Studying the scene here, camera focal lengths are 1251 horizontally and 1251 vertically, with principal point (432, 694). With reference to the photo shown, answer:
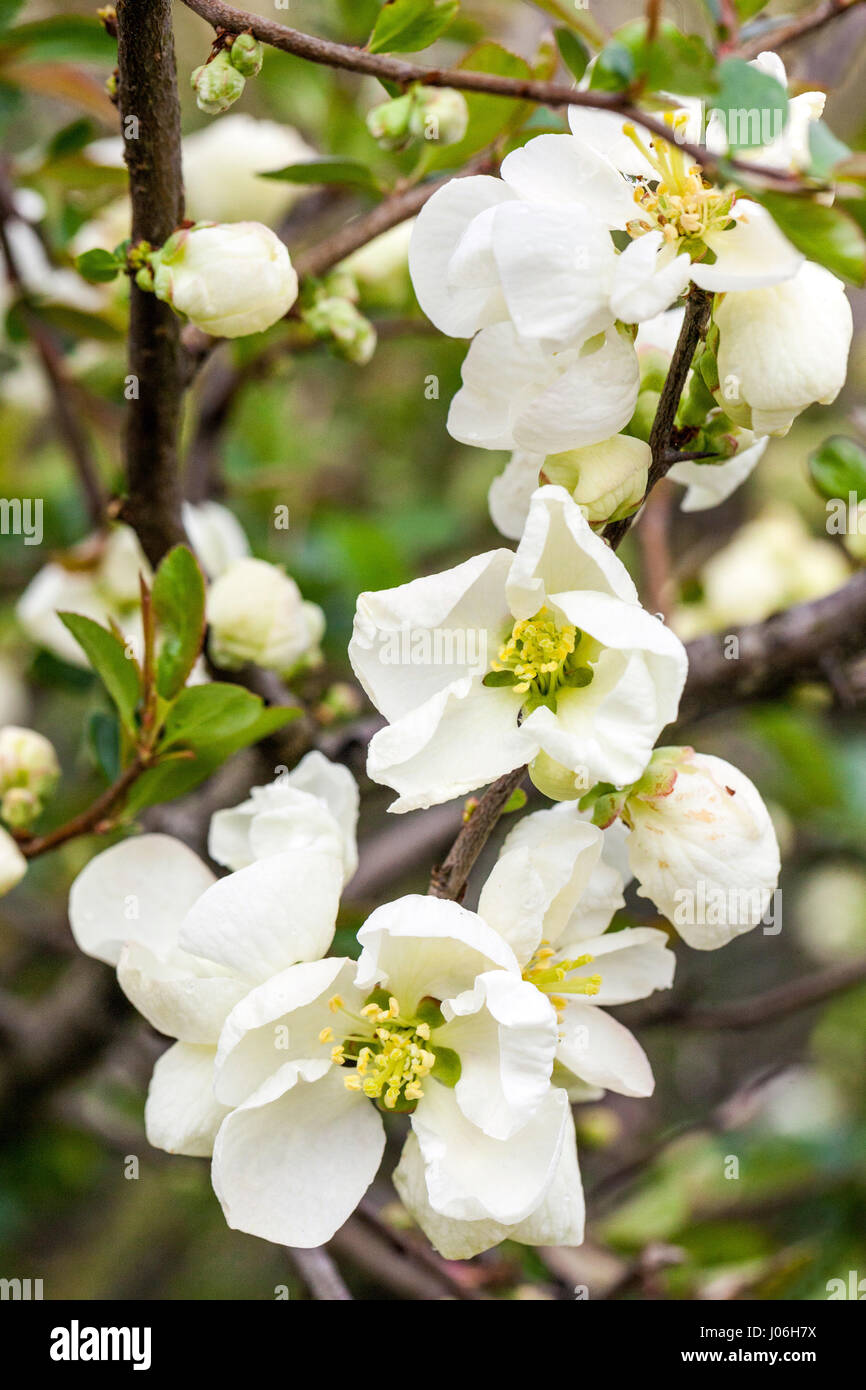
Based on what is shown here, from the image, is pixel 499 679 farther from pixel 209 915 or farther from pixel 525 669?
pixel 209 915

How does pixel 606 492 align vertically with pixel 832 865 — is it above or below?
above

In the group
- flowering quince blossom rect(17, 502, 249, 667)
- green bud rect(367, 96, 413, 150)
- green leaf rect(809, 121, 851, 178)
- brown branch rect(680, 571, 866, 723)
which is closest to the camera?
green leaf rect(809, 121, 851, 178)

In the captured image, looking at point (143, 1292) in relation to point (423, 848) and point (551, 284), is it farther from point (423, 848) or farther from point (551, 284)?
point (551, 284)

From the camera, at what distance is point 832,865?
5.61 feet

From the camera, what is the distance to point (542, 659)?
22.6 inches

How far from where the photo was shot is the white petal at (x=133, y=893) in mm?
690

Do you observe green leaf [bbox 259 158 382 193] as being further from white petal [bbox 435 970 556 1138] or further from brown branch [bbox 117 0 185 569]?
white petal [bbox 435 970 556 1138]

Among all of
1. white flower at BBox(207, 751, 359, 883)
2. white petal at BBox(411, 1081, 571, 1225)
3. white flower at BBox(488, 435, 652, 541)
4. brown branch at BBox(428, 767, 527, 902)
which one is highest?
white flower at BBox(488, 435, 652, 541)

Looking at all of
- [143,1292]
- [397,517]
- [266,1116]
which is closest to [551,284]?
[266,1116]

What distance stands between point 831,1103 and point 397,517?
1045 millimetres

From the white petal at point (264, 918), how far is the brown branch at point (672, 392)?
8.6 inches

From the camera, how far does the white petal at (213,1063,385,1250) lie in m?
0.57

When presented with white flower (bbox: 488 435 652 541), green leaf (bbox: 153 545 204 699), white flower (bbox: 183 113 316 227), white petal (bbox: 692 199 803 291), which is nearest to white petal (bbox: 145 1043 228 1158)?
green leaf (bbox: 153 545 204 699)

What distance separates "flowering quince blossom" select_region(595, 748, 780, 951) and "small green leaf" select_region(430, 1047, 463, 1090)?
123mm
